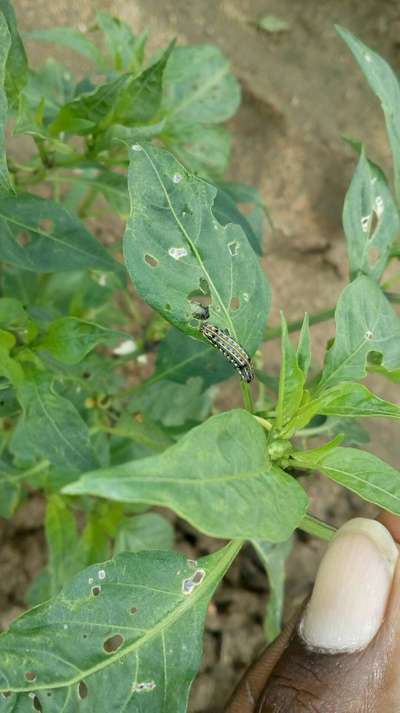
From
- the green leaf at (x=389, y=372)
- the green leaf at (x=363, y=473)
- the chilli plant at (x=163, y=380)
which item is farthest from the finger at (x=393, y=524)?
the green leaf at (x=363, y=473)

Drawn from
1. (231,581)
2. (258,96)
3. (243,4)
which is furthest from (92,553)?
(243,4)

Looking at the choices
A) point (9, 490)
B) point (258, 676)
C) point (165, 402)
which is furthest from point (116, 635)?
point (9, 490)

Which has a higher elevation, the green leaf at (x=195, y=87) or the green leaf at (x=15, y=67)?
the green leaf at (x=15, y=67)

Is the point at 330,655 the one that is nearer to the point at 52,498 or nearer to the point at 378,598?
the point at 378,598

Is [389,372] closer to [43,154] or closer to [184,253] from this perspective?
[184,253]

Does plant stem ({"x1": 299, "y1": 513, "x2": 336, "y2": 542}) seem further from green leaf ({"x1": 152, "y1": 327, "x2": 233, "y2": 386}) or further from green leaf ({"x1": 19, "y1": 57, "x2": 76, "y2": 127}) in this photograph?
green leaf ({"x1": 19, "y1": 57, "x2": 76, "y2": 127})

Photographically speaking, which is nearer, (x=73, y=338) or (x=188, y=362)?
(x=73, y=338)

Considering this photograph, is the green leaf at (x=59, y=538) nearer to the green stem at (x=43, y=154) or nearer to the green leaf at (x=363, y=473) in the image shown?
the green stem at (x=43, y=154)

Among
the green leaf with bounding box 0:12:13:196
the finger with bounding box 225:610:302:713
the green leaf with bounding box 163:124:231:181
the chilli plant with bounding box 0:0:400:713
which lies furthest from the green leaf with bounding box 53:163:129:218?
the finger with bounding box 225:610:302:713
